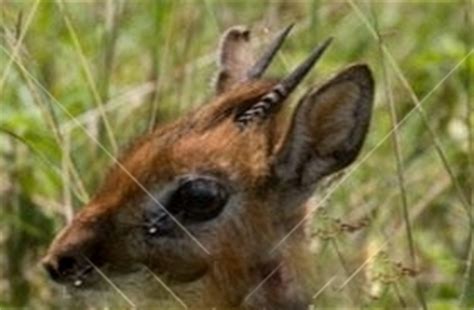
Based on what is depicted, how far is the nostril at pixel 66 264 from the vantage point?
6.36 m

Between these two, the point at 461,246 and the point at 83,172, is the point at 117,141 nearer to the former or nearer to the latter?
the point at 83,172

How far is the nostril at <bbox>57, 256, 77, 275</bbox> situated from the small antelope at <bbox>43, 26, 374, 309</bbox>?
41 mm

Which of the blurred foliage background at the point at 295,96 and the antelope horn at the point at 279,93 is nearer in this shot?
the antelope horn at the point at 279,93

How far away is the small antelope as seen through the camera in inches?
256

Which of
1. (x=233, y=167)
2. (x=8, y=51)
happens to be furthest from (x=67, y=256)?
(x=8, y=51)

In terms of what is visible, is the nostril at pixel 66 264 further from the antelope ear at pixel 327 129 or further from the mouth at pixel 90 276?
the antelope ear at pixel 327 129

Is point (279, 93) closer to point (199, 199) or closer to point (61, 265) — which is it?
point (199, 199)

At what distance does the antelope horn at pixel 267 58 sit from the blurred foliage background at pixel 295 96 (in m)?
0.23

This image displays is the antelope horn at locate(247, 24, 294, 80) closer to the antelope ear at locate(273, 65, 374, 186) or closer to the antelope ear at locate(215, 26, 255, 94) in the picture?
the antelope ear at locate(215, 26, 255, 94)

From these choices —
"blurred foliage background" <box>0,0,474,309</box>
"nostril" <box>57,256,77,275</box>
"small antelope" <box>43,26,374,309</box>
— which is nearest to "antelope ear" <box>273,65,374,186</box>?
"small antelope" <box>43,26,374,309</box>

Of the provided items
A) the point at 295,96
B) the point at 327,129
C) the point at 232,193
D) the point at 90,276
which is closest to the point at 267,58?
the point at 295,96

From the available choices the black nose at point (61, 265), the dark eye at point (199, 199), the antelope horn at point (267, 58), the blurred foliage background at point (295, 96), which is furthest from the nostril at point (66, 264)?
the antelope horn at point (267, 58)

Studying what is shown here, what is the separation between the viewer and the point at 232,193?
6.65m

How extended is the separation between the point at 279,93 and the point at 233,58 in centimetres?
64
